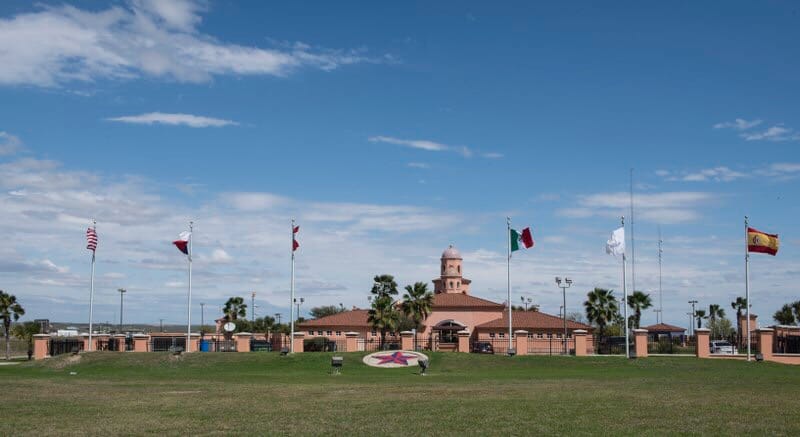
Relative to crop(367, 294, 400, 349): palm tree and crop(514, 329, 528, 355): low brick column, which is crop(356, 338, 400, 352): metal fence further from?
crop(514, 329, 528, 355): low brick column

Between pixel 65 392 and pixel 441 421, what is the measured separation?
1634cm

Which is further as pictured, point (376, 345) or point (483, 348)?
point (376, 345)

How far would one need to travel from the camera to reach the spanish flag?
51219 millimetres

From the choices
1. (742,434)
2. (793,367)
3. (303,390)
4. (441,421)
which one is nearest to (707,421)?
(742,434)

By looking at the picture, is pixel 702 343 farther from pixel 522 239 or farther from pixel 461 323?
pixel 461 323

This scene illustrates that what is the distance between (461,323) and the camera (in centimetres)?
9150

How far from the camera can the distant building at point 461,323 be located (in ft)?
285

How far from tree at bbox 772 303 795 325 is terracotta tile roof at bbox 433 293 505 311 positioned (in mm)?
37498

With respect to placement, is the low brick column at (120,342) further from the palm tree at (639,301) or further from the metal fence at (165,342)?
the palm tree at (639,301)

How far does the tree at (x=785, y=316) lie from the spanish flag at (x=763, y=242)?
57732 millimetres

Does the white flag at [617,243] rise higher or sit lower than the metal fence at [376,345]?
higher

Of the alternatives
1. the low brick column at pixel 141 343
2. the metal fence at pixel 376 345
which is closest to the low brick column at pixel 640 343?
the metal fence at pixel 376 345

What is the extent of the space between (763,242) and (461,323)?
44.4 metres

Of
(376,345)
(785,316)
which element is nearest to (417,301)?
(376,345)
